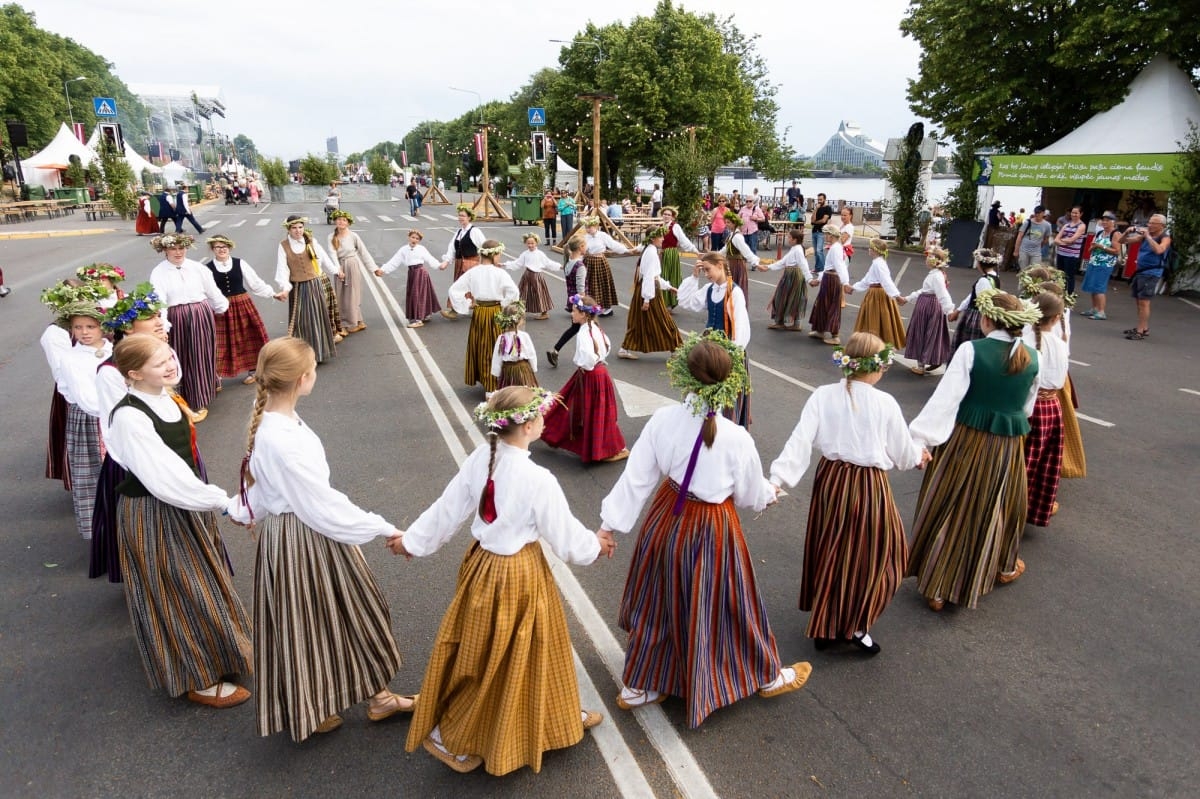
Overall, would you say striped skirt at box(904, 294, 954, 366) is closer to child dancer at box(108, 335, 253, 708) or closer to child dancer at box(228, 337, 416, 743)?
child dancer at box(228, 337, 416, 743)

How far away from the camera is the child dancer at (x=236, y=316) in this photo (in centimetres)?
854

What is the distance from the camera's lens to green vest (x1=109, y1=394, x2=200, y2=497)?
10.4ft

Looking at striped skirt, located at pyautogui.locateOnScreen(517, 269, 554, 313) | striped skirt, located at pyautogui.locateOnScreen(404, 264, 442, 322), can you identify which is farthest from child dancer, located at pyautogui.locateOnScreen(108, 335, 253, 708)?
striped skirt, located at pyautogui.locateOnScreen(517, 269, 554, 313)

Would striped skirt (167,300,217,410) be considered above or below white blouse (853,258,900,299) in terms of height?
below

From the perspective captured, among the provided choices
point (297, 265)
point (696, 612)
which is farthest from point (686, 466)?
point (297, 265)

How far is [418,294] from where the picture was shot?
1224cm

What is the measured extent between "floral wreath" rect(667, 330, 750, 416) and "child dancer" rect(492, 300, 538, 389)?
139 inches

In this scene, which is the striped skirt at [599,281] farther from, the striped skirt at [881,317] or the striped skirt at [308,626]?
the striped skirt at [308,626]

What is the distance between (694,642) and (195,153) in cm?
17385

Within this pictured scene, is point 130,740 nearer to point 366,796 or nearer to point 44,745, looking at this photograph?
point 44,745

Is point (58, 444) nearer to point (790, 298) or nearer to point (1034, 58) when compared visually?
point (790, 298)

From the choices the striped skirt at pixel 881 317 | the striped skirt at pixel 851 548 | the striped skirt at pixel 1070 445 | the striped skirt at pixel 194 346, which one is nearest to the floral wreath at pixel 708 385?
the striped skirt at pixel 851 548

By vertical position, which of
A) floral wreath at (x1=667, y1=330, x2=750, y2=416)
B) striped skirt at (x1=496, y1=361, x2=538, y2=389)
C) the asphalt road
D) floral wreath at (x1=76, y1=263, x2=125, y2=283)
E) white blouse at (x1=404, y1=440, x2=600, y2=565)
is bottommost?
the asphalt road

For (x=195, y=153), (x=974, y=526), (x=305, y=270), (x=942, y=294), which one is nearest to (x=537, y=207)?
(x=305, y=270)
